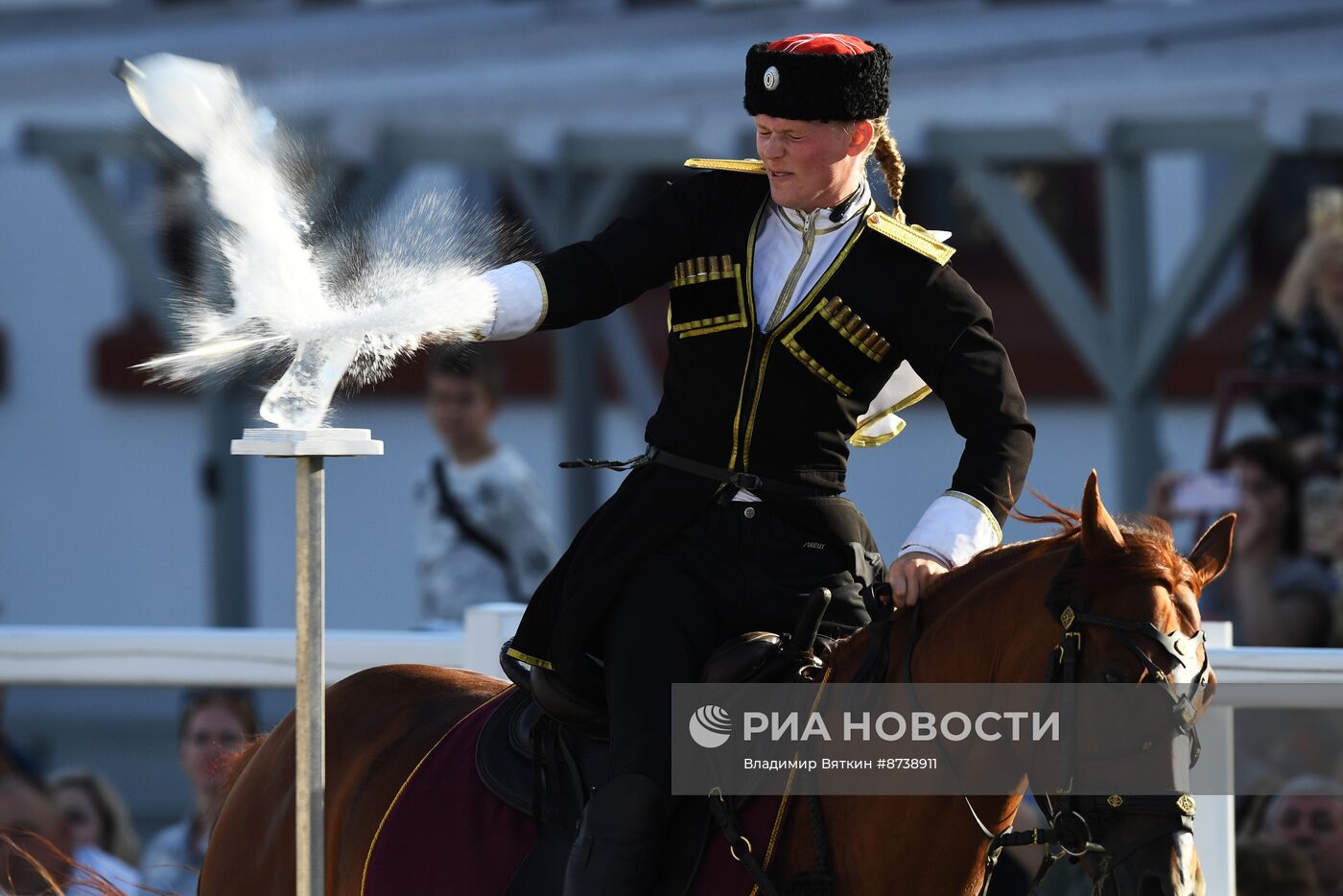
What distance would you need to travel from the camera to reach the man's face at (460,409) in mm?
7305

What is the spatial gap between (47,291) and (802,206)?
959 cm

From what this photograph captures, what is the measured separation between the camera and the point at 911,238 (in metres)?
3.29

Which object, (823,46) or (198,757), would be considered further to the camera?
(198,757)

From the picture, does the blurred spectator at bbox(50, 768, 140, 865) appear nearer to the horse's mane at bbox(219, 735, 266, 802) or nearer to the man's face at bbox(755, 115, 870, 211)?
the horse's mane at bbox(219, 735, 266, 802)

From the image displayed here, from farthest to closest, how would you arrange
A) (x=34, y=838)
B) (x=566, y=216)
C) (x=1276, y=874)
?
1. (x=566, y=216)
2. (x=34, y=838)
3. (x=1276, y=874)

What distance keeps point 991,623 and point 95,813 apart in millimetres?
3364

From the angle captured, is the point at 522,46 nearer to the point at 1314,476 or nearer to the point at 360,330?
the point at 1314,476

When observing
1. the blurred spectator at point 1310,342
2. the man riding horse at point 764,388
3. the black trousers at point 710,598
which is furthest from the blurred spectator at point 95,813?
the blurred spectator at point 1310,342

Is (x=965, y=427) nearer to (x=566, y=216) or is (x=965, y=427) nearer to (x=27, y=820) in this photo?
(x=27, y=820)

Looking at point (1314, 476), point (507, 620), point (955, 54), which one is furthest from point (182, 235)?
point (955, 54)

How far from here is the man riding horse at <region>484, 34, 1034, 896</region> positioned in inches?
125

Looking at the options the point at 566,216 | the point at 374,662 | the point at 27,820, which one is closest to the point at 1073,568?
the point at 374,662

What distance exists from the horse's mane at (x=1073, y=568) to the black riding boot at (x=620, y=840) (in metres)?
0.35

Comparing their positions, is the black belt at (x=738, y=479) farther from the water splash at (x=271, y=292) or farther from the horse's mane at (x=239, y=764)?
the horse's mane at (x=239, y=764)
